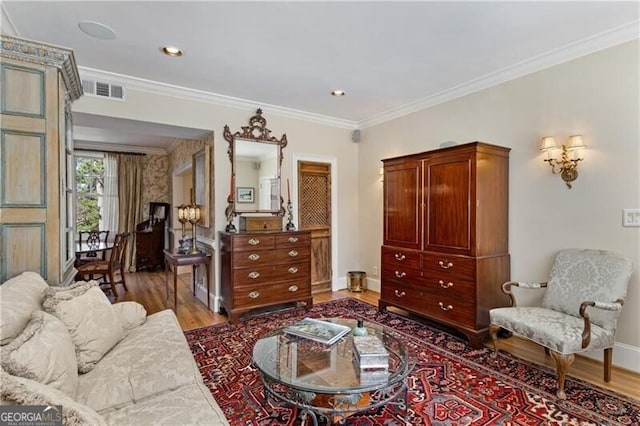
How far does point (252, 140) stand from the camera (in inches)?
170

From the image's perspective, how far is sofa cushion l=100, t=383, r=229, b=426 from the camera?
129 cm

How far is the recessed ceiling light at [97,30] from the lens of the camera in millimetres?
2459

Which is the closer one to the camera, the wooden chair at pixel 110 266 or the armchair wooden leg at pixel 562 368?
the armchair wooden leg at pixel 562 368

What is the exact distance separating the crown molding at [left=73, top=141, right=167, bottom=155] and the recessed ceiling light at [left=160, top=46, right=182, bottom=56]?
4736 millimetres

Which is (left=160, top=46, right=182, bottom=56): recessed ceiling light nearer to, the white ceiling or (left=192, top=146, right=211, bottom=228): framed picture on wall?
the white ceiling

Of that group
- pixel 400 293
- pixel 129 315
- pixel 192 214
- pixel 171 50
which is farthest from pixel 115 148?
pixel 400 293

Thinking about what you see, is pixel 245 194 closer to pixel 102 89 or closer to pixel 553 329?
pixel 102 89

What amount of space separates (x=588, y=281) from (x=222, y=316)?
11.9 ft

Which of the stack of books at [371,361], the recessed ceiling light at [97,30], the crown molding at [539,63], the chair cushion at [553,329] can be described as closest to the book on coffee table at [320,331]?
the stack of books at [371,361]

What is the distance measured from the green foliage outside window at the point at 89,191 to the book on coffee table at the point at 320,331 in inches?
249

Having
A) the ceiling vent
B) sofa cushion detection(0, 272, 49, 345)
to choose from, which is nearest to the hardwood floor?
sofa cushion detection(0, 272, 49, 345)

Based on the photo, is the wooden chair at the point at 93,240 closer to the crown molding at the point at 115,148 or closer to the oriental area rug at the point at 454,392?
the crown molding at the point at 115,148

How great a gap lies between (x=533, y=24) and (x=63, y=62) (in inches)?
133

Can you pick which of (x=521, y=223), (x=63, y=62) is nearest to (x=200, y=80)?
(x=63, y=62)
